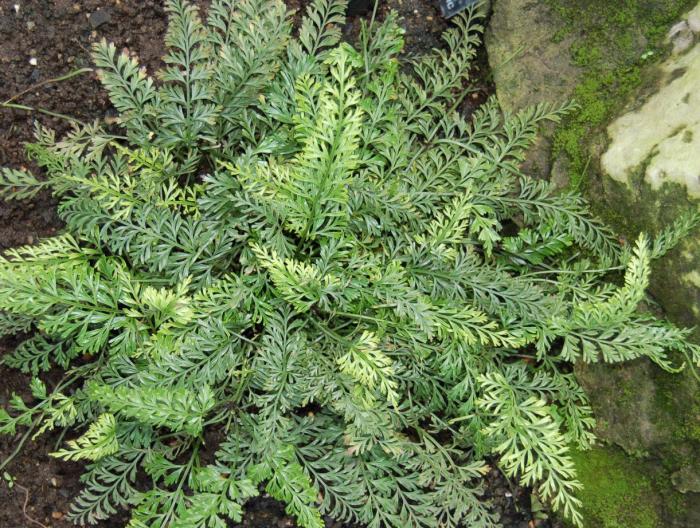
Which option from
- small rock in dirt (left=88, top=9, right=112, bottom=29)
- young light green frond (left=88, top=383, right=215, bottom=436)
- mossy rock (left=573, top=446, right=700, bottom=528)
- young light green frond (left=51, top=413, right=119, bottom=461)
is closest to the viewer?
young light green frond (left=88, top=383, right=215, bottom=436)

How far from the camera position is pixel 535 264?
2842mm

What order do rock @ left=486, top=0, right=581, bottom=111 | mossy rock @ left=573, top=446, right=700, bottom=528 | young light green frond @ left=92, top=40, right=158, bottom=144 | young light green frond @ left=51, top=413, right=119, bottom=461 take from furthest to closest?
rock @ left=486, top=0, right=581, bottom=111
mossy rock @ left=573, top=446, right=700, bottom=528
young light green frond @ left=92, top=40, right=158, bottom=144
young light green frond @ left=51, top=413, right=119, bottom=461

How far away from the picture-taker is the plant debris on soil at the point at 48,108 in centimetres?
263

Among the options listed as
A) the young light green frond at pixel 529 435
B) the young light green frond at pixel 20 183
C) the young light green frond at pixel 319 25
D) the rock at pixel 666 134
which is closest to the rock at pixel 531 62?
the rock at pixel 666 134

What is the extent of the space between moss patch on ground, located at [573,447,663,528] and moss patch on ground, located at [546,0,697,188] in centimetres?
116

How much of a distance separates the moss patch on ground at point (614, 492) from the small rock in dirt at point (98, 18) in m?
2.70

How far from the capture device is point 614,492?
283cm

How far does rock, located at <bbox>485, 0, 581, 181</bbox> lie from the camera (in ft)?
9.77

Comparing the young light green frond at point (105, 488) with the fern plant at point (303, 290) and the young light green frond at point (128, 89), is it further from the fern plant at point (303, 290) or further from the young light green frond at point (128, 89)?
the young light green frond at point (128, 89)

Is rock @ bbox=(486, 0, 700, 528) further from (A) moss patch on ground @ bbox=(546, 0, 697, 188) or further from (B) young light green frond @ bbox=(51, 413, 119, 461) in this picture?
(B) young light green frond @ bbox=(51, 413, 119, 461)

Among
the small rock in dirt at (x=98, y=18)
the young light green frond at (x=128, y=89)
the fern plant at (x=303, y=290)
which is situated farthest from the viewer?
the small rock in dirt at (x=98, y=18)

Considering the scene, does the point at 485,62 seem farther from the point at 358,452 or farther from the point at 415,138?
the point at 358,452

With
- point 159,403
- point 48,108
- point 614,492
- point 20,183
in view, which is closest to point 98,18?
point 48,108

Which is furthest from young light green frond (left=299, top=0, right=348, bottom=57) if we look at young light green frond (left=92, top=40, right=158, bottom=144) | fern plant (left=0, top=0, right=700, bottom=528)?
young light green frond (left=92, top=40, right=158, bottom=144)
